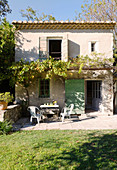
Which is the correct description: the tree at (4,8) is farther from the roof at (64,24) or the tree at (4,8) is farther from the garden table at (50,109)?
the garden table at (50,109)

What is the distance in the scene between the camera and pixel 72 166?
9.41 feet

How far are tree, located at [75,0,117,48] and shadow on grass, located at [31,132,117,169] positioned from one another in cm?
1070

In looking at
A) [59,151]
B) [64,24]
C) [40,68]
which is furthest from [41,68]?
[59,151]

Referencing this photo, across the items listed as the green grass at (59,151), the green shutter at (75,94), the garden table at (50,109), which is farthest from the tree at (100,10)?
the green grass at (59,151)

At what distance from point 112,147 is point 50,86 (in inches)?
213

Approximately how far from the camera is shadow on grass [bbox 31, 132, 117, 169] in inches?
115

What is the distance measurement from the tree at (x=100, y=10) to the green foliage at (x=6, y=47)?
28.4 feet

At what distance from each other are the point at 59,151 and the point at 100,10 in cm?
1306

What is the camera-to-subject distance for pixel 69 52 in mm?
8508

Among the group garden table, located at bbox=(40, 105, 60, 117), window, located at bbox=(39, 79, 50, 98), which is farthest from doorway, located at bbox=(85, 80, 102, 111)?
window, located at bbox=(39, 79, 50, 98)

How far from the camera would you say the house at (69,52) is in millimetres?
8359

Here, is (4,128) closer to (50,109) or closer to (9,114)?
(9,114)

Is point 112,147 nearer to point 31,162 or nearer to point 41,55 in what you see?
point 31,162

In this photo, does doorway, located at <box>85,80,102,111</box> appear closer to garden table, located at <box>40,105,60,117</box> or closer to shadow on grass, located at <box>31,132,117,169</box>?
garden table, located at <box>40,105,60,117</box>
